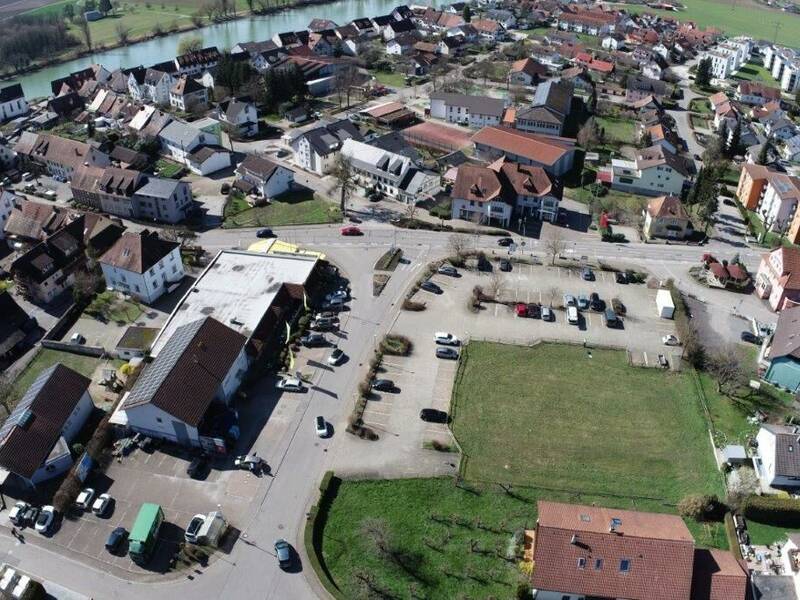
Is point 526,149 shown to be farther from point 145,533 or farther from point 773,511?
point 145,533

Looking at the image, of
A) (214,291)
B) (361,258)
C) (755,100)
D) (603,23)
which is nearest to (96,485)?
(214,291)

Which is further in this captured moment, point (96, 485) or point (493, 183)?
point (493, 183)

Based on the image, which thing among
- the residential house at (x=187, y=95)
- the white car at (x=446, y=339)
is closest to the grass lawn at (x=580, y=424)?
the white car at (x=446, y=339)

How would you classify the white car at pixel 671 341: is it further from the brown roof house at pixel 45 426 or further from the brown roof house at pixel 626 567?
the brown roof house at pixel 45 426

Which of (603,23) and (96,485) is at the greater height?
(603,23)

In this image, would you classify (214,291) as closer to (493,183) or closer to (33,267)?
(33,267)

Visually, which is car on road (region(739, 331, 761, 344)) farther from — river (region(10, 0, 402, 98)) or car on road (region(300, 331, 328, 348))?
river (region(10, 0, 402, 98))
